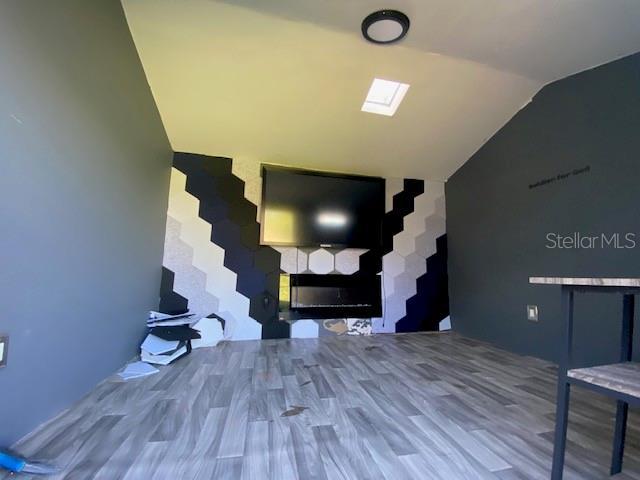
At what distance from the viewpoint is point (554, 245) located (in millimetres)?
2223

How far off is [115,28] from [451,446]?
2.64 m

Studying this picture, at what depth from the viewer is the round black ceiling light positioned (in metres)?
1.65

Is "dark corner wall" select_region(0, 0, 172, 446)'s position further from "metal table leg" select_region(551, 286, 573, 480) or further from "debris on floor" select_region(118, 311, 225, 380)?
"metal table leg" select_region(551, 286, 573, 480)

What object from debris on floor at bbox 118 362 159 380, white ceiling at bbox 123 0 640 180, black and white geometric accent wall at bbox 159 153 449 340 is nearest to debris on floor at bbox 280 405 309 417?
debris on floor at bbox 118 362 159 380

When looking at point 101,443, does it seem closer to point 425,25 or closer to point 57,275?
point 57,275

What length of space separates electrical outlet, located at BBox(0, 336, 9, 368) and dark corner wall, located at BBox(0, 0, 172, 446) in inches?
0.9

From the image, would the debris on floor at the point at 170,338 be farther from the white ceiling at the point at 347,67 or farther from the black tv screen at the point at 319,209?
the white ceiling at the point at 347,67

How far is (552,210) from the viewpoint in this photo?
2240 millimetres

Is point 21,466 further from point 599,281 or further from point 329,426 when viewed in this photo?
point 599,281

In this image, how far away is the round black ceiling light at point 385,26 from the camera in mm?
1653

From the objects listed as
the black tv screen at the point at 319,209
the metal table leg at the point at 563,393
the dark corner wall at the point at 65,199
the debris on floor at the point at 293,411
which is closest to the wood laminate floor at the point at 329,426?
the debris on floor at the point at 293,411

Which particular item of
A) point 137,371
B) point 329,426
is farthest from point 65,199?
point 329,426

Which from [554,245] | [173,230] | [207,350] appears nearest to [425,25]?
[554,245]

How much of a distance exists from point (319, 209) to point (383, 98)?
1178 mm
